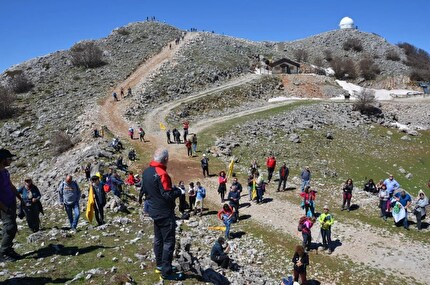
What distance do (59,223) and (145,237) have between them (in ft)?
17.5

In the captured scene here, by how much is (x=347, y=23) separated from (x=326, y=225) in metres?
127

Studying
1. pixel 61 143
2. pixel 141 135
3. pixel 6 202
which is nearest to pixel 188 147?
pixel 141 135

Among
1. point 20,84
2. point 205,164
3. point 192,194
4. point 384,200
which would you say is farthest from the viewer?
point 20,84

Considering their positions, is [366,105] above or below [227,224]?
above

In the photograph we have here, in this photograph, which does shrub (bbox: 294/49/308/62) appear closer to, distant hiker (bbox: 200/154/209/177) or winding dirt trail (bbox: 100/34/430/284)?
winding dirt trail (bbox: 100/34/430/284)

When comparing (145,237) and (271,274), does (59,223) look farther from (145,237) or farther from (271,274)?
(271,274)

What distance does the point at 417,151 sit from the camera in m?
42.6

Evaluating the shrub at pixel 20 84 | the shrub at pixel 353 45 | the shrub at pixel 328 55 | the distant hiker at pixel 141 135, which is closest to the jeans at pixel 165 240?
the distant hiker at pixel 141 135

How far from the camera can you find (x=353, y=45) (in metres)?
110

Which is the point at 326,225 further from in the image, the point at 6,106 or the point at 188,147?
the point at 6,106

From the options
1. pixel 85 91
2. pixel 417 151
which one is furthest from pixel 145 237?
pixel 85 91

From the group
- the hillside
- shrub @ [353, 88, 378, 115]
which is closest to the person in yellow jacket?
the hillside

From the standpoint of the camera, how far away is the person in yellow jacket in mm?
16703

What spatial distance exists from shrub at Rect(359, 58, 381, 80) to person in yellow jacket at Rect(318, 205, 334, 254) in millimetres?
78279
